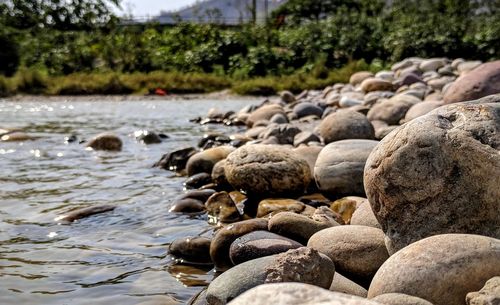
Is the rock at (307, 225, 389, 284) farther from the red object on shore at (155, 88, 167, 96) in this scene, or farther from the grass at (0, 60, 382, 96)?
the red object on shore at (155, 88, 167, 96)

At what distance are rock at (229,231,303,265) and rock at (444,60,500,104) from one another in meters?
3.82

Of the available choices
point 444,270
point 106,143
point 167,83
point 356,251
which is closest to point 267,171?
point 356,251

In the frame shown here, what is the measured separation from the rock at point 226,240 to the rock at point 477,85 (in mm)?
3647

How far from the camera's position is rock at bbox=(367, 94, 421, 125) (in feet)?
27.1

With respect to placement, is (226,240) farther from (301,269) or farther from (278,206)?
(278,206)

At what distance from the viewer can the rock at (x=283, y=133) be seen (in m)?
7.56

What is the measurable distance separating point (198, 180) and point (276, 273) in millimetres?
3430

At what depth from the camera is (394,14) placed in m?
27.7

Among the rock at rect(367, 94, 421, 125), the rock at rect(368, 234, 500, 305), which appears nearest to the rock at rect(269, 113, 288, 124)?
the rock at rect(367, 94, 421, 125)

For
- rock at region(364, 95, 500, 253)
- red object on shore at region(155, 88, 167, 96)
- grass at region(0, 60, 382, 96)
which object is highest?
rock at region(364, 95, 500, 253)

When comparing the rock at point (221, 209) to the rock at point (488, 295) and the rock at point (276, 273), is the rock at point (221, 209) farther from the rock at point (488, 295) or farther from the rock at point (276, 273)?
the rock at point (488, 295)

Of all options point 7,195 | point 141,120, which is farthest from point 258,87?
point 7,195

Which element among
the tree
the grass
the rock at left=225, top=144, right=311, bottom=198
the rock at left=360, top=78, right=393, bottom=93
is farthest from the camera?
the tree

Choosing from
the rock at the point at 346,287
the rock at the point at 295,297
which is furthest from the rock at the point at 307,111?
the rock at the point at 295,297
